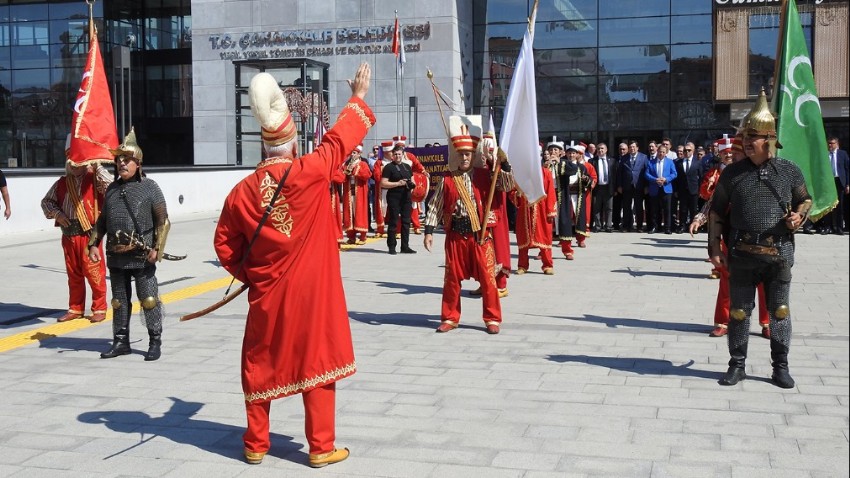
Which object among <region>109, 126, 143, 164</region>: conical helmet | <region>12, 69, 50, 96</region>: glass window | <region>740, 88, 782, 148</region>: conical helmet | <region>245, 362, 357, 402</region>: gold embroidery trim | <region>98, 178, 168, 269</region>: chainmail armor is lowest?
<region>245, 362, 357, 402</region>: gold embroidery trim

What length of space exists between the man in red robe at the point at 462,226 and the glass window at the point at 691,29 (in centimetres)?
2374

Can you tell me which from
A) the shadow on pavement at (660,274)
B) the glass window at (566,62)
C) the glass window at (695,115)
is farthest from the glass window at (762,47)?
the shadow on pavement at (660,274)

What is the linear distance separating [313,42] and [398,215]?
1802cm

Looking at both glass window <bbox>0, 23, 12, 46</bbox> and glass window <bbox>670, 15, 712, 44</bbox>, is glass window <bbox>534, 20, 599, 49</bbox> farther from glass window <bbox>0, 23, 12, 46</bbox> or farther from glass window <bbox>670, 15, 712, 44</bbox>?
glass window <bbox>0, 23, 12, 46</bbox>

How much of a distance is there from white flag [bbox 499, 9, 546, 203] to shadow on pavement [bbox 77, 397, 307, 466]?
14.6 ft

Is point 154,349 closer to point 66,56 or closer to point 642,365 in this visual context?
point 642,365

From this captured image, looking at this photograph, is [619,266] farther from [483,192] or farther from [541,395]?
[541,395]

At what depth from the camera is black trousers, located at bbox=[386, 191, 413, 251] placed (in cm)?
1686

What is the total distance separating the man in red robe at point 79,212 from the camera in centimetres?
962

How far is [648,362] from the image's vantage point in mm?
7727

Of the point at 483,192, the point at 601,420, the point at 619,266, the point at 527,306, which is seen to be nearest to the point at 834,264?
the point at 619,266

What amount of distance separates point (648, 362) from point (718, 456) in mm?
2513

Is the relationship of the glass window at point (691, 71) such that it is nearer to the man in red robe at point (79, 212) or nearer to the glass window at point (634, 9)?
the glass window at point (634, 9)

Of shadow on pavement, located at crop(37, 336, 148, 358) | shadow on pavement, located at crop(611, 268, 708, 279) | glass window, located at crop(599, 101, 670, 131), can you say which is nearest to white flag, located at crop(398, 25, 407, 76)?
glass window, located at crop(599, 101, 670, 131)
